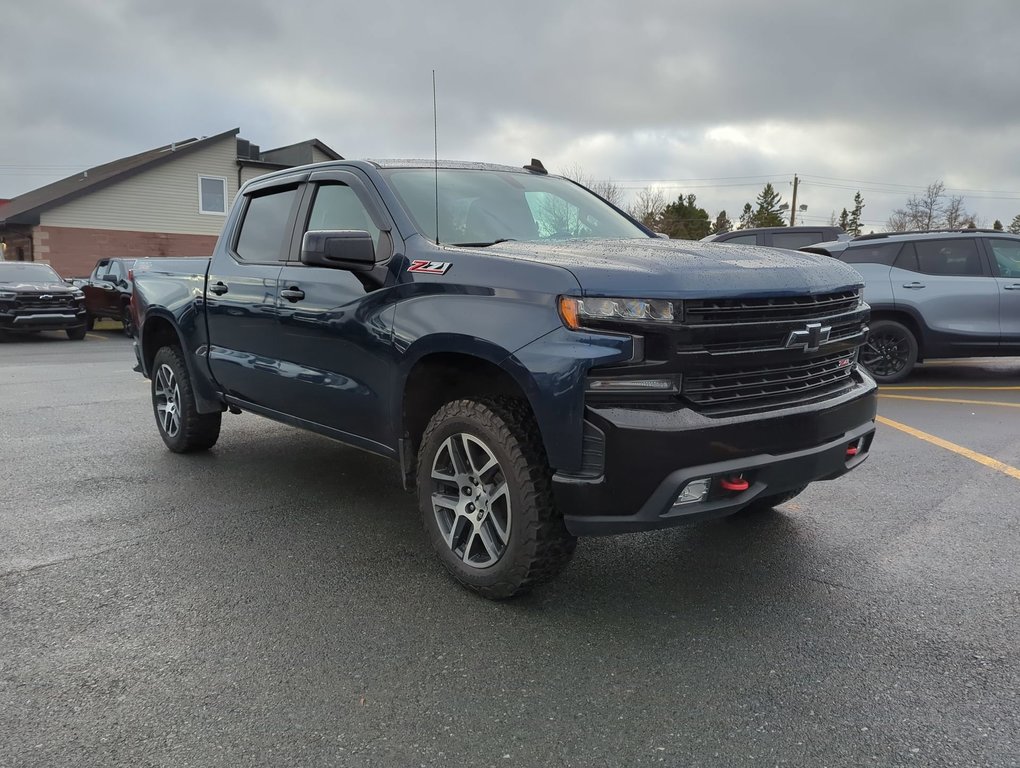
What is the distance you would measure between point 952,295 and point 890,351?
88 cm

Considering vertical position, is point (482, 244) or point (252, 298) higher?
point (482, 244)

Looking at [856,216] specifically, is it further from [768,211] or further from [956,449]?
Result: [956,449]

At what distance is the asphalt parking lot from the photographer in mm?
2330

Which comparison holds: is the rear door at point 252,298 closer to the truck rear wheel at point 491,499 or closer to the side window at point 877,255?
the truck rear wheel at point 491,499

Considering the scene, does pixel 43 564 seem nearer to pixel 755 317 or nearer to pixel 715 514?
pixel 715 514

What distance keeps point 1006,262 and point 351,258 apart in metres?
8.30

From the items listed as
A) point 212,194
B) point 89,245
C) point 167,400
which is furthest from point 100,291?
point 167,400

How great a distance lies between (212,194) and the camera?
29.7 meters

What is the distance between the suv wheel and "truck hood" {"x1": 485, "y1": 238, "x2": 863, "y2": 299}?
5994 mm

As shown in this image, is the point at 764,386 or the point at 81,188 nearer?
the point at 764,386

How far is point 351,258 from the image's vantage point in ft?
11.3

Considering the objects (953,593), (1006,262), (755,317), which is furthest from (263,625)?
(1006,262)

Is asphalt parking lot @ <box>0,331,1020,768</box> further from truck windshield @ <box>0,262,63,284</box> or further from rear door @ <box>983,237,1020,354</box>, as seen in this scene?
truck windshield @ <box>0,262,63,284</box>

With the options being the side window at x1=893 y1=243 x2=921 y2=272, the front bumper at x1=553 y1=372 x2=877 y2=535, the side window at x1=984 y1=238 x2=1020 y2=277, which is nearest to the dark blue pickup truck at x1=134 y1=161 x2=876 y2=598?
the front bumper at x1=553 y1=372 x2=877 y2=535
